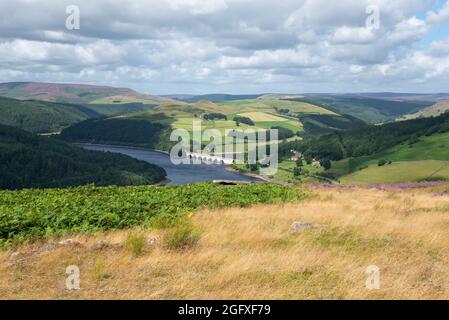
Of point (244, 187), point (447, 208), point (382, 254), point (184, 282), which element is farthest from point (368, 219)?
point (244, 187)

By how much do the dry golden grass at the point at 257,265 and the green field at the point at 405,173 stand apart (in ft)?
516

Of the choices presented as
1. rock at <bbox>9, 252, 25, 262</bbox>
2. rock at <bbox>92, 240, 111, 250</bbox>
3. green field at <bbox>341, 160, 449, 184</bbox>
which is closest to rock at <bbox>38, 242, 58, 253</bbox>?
rock at <bbox>9, 252, 25, 262</bbox>

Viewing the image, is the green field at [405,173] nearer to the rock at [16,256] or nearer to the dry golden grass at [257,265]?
the dry golden grass at [257,265]

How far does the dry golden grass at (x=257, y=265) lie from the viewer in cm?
922

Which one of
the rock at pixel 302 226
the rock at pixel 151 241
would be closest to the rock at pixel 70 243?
the rock at pixel 151 241

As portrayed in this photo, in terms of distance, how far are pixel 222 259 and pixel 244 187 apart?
1872cm

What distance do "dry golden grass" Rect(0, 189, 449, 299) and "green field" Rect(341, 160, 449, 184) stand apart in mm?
157338

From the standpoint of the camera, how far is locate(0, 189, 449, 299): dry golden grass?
922cm

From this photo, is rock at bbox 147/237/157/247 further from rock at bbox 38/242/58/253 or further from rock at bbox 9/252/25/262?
rock at bbox 9/252/25/262

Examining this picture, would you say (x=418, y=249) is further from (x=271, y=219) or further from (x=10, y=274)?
(x=10, y=274)

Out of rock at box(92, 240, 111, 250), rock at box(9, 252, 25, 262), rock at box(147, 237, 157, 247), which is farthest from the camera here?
rock at box(147, 237, 157, 247)

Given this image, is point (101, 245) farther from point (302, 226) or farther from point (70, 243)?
point (302, 226)

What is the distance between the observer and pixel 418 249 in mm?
12906

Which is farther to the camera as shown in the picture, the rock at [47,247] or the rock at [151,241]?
the rock at [151,241]
